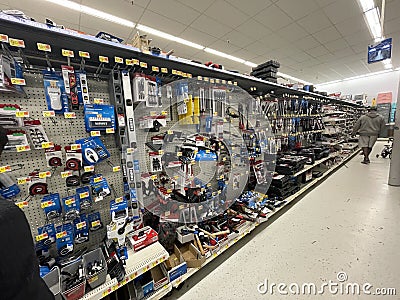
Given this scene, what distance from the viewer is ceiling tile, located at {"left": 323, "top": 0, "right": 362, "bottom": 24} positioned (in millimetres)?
3598

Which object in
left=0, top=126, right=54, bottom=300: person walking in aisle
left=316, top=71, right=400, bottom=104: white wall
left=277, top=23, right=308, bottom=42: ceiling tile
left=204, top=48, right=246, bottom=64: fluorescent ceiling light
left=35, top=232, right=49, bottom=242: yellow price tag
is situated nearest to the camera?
left=0, top=126, right=54, bottom=300: person walking in aisle

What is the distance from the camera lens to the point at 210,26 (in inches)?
166

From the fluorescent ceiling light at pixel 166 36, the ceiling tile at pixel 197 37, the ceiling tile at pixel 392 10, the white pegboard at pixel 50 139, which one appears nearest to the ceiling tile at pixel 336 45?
the ceiling tile at pixel 392 10

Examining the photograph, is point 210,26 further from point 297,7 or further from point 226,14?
point 297,7

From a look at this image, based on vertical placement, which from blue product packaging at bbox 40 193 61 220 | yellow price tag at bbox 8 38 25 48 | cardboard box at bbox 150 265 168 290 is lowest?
cardboard box at bbox 150 265 168 290

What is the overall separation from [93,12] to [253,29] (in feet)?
12.4

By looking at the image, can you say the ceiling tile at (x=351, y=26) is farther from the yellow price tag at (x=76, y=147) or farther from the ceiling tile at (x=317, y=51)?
the yellow price tag at (x=76, y=147)

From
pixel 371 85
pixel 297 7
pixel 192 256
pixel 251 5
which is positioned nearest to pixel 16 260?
pixel 192 256

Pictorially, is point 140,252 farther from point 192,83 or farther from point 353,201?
point 353,201

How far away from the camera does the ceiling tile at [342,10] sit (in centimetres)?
360

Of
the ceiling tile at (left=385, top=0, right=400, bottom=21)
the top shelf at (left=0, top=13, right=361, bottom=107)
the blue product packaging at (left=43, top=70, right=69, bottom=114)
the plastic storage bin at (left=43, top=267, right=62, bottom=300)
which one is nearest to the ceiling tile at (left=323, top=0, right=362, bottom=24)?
the ceiling tile at (left=385, top=0, right=400, bottom=21)

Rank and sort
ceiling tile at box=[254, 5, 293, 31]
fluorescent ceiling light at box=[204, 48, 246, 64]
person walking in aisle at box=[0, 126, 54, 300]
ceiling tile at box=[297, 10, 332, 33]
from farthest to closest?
fluorescent ceiling light at box=[204, 48, 246, 64]
ceiling tile at box=[297, 10, 332, 33]
ceiling tile at box=[254, 5, 293, 31]
person walking in aisle at box=[0, 126, 54, 300]

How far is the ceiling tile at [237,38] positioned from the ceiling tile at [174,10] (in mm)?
1264

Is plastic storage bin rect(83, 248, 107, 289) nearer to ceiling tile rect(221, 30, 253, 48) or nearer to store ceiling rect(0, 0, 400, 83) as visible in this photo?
store ceiling rect(0, 0, 400, 83)
